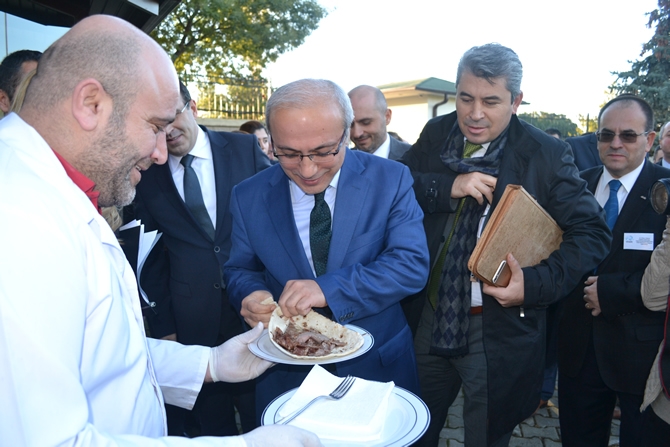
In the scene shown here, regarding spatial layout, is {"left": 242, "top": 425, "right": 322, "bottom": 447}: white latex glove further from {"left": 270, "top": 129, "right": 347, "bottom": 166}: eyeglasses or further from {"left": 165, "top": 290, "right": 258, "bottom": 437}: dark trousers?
{"left": 165, "top": 290, "right": 258, "bottom": 437}: dark trousers

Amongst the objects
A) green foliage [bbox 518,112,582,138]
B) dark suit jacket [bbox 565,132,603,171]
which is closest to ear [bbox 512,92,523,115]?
dark suit jacket [bbox 565,132,603,171]

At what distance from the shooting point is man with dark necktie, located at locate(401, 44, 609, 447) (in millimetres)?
2635

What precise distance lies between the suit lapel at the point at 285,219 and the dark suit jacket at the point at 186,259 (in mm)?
942

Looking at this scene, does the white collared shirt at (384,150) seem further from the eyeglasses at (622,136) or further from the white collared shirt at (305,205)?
the white collared shirt at (305,205)

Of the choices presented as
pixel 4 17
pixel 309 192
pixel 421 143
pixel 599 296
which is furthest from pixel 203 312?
pixel 4 17

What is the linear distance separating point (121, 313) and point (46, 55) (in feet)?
2.31

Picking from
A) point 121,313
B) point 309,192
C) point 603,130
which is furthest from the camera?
point 603,130

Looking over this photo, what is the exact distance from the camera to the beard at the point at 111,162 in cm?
135

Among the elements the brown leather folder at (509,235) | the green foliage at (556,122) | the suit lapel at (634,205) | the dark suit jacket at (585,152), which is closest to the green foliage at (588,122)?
the green foliage at (556,122)

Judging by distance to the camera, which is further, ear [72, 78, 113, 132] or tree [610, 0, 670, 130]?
tree [610, 0, 670, 130]

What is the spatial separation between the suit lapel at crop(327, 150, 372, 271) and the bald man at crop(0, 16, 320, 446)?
3.13ft

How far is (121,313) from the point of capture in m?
1.32

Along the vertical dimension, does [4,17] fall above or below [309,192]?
above

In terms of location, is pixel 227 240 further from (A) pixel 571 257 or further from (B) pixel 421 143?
(A) pixel 571 257
